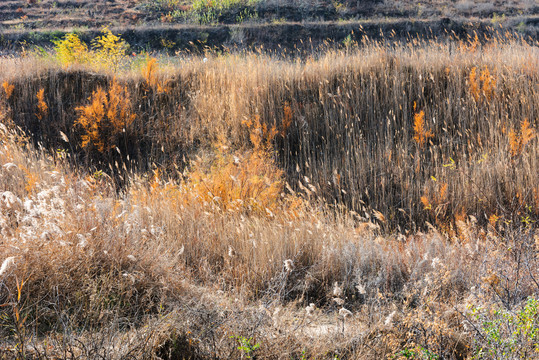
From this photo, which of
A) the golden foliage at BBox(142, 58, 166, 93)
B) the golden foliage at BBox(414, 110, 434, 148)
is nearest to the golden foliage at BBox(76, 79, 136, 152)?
the golden foliage at BBox(142, 58, 166, 93)

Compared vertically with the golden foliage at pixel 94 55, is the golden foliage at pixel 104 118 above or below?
below

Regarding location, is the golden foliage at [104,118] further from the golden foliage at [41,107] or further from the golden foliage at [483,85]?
the golden foliage at [483,85]

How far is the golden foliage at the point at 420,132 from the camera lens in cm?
636

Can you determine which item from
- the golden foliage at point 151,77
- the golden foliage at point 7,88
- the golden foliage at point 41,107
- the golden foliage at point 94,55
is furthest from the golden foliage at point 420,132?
the golden foliage at point 7,88

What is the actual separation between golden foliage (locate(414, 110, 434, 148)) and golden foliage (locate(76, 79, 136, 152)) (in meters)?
5.29

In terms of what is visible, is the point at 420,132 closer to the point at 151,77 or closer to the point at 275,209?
the point at 275,209

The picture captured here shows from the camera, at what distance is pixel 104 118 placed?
7.70 meters

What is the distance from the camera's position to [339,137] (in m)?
7.11

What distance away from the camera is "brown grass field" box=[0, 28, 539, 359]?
2535mm

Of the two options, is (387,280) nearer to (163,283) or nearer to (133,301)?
(163,283)

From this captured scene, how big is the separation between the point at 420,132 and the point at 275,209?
2.84m

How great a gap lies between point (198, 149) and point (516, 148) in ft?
17.3


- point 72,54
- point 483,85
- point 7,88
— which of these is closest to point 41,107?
point 7,88

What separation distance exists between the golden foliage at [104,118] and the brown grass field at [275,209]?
0.14ft
